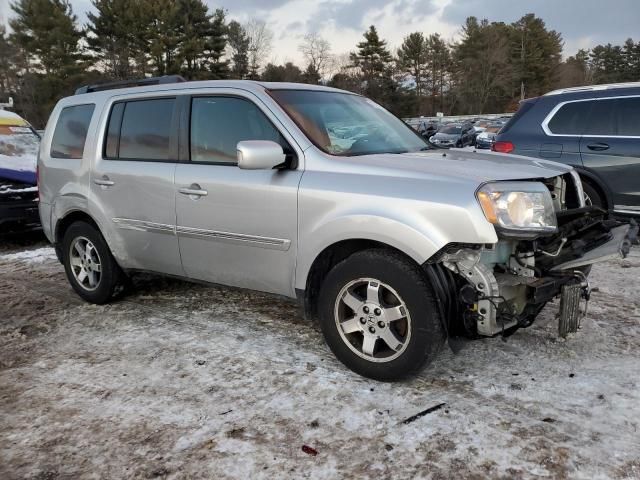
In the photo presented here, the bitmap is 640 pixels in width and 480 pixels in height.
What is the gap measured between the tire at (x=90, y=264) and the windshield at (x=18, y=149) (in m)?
3.42

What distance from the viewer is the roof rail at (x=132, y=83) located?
4.61 m

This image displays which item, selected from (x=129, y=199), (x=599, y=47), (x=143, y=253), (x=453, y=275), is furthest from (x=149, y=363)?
(x=599, y=47)

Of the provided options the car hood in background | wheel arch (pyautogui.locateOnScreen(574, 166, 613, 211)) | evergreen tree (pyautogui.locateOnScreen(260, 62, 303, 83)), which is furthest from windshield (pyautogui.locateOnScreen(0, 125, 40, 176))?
evergreen tree (pyautogui.locateOnScreen(260, 62, 303, 83))

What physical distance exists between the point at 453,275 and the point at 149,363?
2.05 meters

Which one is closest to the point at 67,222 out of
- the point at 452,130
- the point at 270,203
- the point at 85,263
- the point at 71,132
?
the point at 85,263

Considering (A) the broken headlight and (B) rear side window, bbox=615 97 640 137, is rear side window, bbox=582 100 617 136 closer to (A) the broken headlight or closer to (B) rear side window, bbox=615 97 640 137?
(B) rear side window, bbox=615 97 640 137

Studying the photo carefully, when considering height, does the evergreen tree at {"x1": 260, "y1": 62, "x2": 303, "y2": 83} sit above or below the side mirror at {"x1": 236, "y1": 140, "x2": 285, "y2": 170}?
above

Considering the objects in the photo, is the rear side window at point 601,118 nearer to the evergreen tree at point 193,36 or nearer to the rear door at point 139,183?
the rear door at point 139,183

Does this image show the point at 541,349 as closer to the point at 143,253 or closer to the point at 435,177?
the point at 435,177

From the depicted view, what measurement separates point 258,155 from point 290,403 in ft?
4.70

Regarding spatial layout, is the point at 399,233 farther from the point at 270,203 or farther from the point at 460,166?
the point at 270,203

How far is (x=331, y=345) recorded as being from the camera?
133 inches

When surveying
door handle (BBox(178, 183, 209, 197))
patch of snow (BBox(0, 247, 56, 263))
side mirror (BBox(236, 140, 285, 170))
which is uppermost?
side mirror (BBox(236, 140, 285, 170))

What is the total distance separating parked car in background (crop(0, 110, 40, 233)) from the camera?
23.6 feet
